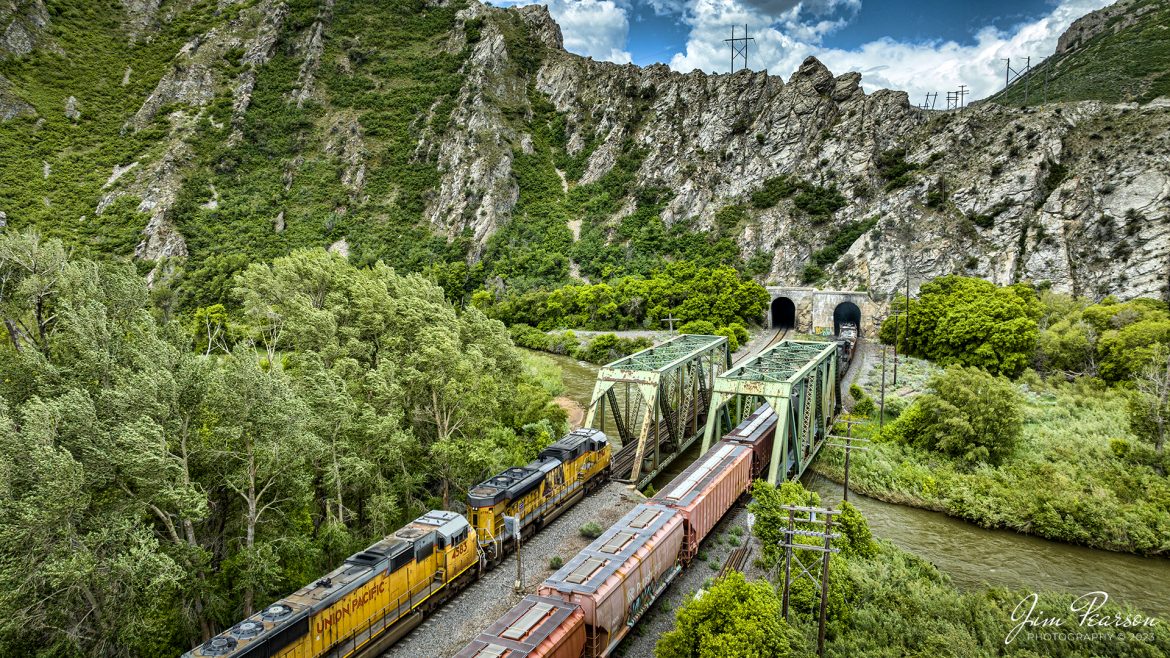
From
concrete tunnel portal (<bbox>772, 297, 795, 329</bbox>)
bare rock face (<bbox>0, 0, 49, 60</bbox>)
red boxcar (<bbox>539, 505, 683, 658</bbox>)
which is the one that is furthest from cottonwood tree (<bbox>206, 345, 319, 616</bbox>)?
bare rock face (<bbox>0, 0, 49, 60</bbox>)

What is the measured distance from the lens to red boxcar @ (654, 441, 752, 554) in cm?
2302

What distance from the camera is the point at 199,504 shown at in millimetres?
16812

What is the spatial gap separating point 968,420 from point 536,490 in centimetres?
2772

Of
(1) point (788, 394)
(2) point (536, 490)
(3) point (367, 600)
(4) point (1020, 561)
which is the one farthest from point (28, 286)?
(4) point (1020, 561)

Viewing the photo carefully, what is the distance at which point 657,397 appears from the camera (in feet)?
112

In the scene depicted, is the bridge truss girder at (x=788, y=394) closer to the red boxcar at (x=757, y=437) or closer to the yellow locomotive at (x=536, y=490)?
the red boxcar at (x=757, y=437)

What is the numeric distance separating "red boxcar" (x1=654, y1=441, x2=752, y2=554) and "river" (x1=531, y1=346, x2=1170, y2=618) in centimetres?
840

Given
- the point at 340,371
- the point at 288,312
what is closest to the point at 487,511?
the point at 340,371

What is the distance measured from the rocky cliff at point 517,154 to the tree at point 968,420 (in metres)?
51.5

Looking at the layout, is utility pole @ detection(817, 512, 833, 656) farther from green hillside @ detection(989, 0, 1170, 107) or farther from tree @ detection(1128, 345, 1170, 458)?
green hillside @ detection(989, 0, 1170, 107)

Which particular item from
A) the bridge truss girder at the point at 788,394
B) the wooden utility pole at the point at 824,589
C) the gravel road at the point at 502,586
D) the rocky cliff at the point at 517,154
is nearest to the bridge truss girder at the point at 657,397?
the bridge truss girder at the point at 788,394

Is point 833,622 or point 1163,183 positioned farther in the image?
point 1163,183

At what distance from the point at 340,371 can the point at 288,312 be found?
380 inches

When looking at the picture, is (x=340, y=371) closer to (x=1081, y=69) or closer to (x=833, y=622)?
(x=833, y=622)
